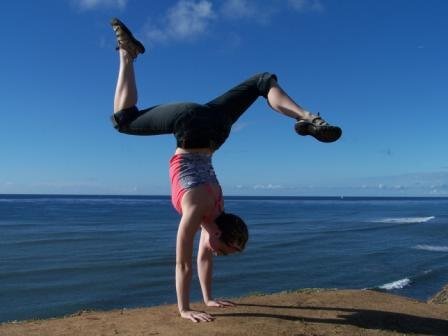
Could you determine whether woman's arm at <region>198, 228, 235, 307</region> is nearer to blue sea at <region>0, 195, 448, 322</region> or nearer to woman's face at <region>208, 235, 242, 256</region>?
woman's face at <region>208, 235, 242, 256</region>

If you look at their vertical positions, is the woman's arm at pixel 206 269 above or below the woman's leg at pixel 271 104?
below

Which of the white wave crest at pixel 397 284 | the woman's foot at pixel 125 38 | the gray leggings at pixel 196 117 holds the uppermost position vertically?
the woman's foot at pixel 125 38

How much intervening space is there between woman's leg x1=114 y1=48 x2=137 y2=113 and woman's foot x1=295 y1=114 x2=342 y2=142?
171 cm

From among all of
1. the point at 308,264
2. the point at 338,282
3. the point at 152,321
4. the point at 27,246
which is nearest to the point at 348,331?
the point at 152,321

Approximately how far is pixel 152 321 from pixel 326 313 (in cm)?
197

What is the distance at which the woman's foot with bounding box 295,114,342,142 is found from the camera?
4645 mm

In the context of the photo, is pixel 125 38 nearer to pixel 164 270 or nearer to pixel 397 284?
pixel 397 284

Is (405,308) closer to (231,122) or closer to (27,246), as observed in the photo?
(231,122)

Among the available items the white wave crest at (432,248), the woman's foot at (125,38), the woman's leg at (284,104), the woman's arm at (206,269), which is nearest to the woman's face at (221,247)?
the woman's arm at (206,269)

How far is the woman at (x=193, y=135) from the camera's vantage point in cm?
532

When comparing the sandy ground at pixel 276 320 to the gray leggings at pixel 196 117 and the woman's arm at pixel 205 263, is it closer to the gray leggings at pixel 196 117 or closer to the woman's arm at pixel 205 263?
the woman's arm at pixel 205 263

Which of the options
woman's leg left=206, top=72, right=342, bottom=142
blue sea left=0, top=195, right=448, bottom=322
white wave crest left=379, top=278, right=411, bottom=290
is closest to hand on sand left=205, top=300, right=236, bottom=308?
woman's leg left=206, top=72, right=342, bottom=142

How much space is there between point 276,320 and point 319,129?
2.18 m

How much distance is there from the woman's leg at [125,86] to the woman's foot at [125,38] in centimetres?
4
